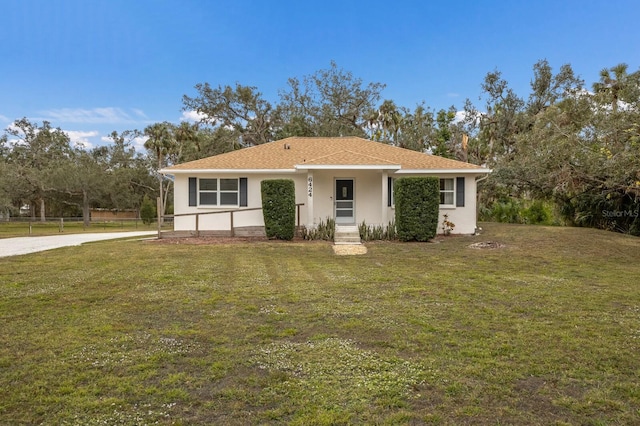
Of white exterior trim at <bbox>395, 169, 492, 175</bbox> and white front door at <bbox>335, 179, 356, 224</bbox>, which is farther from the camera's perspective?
white front door at <bbox>335, 179, 356, 224</bbox>

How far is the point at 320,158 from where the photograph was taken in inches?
603

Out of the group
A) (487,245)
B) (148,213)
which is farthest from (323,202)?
(148,213)

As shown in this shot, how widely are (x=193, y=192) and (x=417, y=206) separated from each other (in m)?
9.02

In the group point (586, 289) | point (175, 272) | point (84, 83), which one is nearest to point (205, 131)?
point (84, 83)

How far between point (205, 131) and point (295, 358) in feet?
119

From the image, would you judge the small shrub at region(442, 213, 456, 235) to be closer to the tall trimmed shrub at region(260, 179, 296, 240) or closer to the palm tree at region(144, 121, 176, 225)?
the tall trimmed shrub at region(260, 179, 296, 240)

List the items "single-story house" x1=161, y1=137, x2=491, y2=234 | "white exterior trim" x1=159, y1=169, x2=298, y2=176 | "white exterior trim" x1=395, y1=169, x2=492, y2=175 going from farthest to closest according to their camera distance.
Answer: "single-story house" x1=161, y1=137, x2=491, y2=234
"white exterior trim" x1=395, y1=169, x2=492, y2=175
"white exterior trim" x1=159, y1=169, x2=298, y2=176

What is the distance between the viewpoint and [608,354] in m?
4.06

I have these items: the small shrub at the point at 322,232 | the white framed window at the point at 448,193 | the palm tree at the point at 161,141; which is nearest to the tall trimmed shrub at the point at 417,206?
the small shrub at the point at 322,232

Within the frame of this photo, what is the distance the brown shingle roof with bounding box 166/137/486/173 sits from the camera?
1541cm

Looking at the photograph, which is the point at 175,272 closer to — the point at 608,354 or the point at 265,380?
the point at 265,380

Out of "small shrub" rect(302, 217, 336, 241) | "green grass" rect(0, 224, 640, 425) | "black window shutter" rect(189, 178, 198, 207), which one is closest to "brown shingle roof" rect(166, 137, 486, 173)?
"black window shutter" rect(189, 178, 198, 207)

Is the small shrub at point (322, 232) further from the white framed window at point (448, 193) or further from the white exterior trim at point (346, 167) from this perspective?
the white framed window at point (448, 193)

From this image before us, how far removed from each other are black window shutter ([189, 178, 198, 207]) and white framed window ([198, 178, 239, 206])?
13 centimetres
